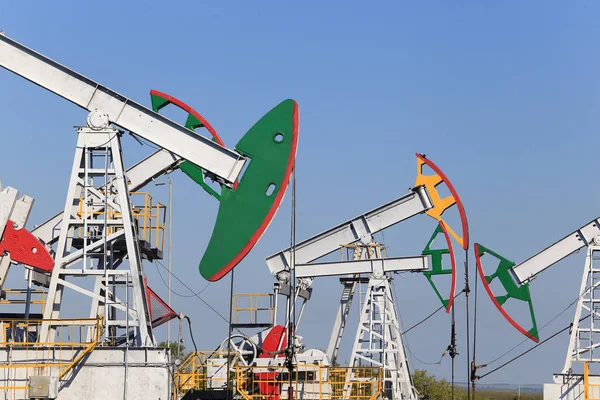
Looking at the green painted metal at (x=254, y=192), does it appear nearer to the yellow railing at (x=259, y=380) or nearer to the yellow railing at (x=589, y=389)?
the yellow railing at (x=259, y=380)

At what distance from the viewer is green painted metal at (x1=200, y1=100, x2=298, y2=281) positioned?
63.2ft

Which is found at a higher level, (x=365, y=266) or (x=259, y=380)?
(x=365, y=266)

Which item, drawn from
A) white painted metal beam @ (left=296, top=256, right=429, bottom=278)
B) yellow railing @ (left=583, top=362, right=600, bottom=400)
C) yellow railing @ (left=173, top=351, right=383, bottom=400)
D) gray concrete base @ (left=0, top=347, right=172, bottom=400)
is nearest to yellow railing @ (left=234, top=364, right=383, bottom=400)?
yellow railing @ (left=173, top=351, right=383, bottom=400)

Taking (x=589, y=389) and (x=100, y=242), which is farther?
(x=589, y=389)

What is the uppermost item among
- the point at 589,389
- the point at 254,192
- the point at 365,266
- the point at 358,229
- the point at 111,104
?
the point at 111,104

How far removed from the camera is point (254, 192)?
64.1 ft

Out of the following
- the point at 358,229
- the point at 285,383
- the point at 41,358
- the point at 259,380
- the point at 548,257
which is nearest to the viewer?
the point at 41,358

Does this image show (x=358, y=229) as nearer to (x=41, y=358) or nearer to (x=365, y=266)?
(x=365, y=266)

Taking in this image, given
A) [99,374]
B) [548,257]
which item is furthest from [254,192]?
[548,257]

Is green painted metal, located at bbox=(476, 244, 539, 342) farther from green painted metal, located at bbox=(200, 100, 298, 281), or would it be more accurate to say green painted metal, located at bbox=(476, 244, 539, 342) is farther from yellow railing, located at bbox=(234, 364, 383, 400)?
green painted metal, located at bbox=(200, 100, 298, 281)

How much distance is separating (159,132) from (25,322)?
13.4ft

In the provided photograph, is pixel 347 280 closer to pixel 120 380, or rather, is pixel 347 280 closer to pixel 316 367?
pixel 316 367

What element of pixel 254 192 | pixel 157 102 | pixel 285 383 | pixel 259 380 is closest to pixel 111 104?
pixel 157 102

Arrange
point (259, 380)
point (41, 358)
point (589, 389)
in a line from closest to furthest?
point (41, 358), point (259, 380), point (589, 389)
